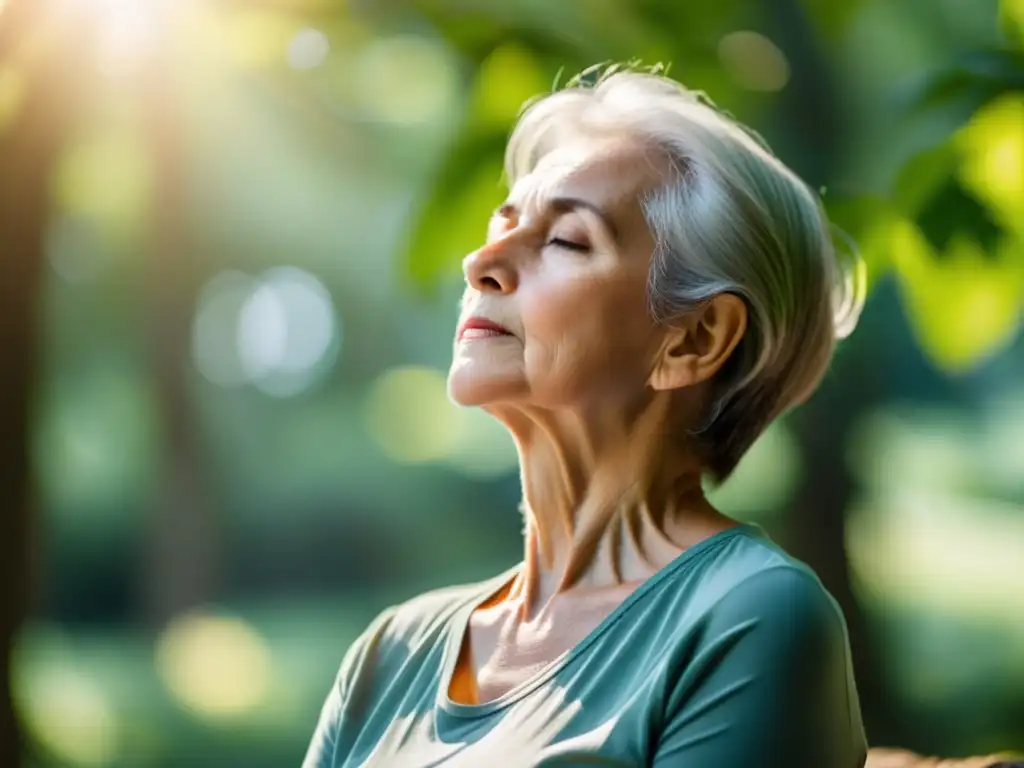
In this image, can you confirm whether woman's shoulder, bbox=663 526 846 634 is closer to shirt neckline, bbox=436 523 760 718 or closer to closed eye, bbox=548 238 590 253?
shirt neckline, bbox=436 523 760 718

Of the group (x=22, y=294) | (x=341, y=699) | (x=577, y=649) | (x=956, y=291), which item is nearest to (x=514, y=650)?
(x=577, y=649)

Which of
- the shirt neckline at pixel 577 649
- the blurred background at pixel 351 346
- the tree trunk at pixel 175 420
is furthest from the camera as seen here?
the tree trunk at pixel 175 420

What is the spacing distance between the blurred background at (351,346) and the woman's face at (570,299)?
14.2 inches

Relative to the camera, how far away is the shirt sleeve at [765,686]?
2.74 feet

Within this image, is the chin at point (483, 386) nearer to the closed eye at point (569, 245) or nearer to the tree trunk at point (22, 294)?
the closed eye at point (569, 245)

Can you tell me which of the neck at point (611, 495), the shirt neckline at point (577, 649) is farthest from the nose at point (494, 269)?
the shirt neckline at point (577, 649)

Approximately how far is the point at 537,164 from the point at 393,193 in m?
2.24

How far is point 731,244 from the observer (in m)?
0.98

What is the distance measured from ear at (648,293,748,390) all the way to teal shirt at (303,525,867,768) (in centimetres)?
13

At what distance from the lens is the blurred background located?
1401 millimetres

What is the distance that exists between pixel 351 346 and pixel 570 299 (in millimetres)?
2646

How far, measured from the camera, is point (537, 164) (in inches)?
44.3

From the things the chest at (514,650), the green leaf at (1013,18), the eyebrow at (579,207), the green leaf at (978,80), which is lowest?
the chest at (514,650)

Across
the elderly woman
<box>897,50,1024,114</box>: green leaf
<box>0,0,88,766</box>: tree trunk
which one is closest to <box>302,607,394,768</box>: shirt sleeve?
the elderly woman
